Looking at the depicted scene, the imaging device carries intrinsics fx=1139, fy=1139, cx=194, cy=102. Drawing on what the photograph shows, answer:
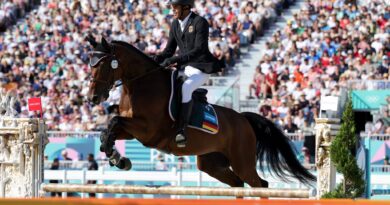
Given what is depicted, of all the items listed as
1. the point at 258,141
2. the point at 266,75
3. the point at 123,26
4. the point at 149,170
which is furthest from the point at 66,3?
the point at 258,141

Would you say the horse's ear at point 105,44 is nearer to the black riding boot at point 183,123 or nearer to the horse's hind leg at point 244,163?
the black riding boot at point 183,123

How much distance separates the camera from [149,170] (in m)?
18.9

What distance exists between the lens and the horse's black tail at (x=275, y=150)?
44.3 feet

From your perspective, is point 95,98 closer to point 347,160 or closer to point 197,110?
point 197,110

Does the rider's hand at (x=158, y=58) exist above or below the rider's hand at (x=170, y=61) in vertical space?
above

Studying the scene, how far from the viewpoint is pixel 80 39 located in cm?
2684

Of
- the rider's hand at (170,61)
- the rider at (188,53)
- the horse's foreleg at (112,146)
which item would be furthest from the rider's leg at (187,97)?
the horse's foreleg at (112,146)

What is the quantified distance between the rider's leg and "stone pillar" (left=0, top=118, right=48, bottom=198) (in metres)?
1.65

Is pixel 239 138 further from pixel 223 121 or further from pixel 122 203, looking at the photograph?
pixel 122 203

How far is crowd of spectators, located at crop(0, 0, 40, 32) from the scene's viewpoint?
29438 millimetres

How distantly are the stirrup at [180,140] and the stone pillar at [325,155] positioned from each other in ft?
4.63

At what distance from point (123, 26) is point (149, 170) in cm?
848

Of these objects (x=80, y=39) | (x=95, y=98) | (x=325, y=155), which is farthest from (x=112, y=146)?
(x=80, y=39)

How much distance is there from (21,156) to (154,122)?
5.79 feet
